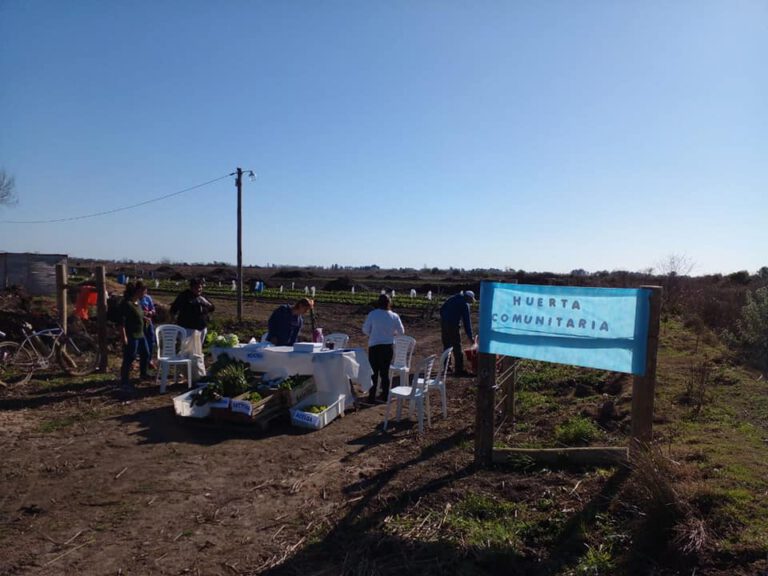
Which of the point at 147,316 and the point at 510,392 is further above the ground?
the point at 147,316

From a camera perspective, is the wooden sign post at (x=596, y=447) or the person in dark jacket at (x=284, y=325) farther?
the person in dark jacket at (x=284, y=325)

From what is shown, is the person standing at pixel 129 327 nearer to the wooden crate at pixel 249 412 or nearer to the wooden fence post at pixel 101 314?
the wooden fence post at pixel 101 314

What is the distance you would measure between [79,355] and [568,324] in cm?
972

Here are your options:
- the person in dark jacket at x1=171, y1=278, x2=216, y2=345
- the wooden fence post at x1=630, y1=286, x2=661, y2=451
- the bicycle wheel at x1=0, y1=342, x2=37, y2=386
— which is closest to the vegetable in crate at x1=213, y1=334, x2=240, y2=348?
the person in dark jacket at x1=171, y1=278, x2=216, y2=345

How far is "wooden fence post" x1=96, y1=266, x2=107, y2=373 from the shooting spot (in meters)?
10.2

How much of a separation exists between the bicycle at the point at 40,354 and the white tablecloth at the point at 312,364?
12.9ft

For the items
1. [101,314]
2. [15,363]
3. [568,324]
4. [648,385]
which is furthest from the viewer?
[101,314]

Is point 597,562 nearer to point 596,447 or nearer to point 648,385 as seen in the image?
point 648,385

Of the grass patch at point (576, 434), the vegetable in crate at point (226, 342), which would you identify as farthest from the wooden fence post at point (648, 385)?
the vegetable in crate at point (226, 342)

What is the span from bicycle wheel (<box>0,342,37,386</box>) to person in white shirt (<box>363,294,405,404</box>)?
581 cm

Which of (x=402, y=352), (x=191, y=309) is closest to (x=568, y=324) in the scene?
(x=402, y=352)

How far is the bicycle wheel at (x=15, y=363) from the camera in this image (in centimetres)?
932

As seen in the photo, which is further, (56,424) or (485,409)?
(56,424)

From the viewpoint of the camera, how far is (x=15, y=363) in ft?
30.9
